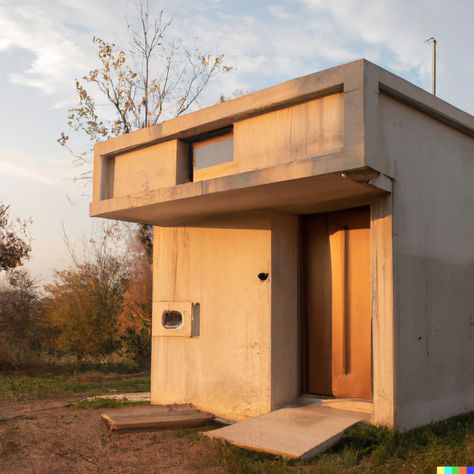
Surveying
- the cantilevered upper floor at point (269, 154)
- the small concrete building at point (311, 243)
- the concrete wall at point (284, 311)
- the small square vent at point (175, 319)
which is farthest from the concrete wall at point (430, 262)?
the small square vent at point (175, 319)

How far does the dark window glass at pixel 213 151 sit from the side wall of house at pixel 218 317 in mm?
972

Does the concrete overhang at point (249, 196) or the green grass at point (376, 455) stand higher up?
the concrete overhang at point (249, 196)

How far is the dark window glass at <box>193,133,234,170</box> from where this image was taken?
7.53 m

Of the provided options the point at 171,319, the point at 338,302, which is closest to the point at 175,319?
the point at 171,319

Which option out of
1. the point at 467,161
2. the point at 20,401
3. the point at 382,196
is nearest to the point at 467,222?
the point at 467,161

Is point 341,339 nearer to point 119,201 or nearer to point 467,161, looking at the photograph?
point 467,161

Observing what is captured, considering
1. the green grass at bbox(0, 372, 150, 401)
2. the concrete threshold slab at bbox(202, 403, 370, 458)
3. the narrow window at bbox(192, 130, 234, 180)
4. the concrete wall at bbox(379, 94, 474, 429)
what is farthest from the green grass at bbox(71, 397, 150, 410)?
the concrete wall at bbox(379, 94, 474, 429)

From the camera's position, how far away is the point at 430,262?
7.32 m

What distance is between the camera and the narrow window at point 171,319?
9023mm

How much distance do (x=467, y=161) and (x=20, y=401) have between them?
29.0 ft

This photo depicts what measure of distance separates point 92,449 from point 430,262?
467 cm

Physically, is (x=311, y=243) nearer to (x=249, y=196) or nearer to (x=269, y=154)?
(x=249, y=196)

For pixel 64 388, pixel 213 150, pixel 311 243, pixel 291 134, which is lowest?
pixel 64 388

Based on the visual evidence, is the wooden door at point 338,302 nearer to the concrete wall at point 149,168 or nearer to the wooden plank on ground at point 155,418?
the wooden plank on ground at point 155,418
